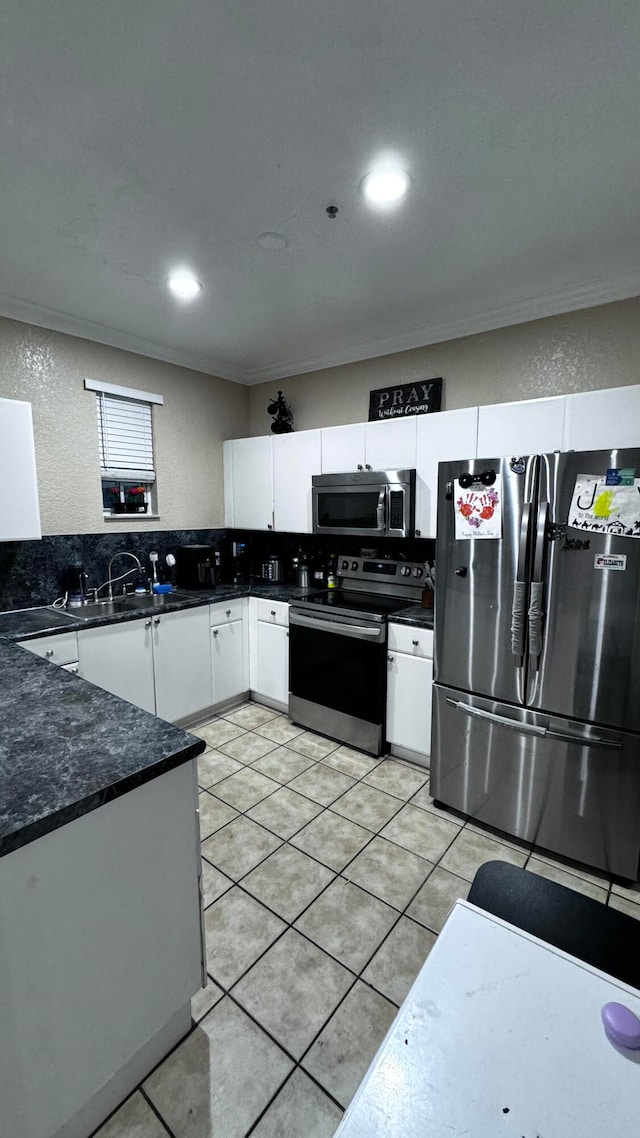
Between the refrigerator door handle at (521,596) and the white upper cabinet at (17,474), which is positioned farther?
the white upper cabinet at (17,474)

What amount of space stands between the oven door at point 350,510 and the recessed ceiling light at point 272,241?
1368 millimetres

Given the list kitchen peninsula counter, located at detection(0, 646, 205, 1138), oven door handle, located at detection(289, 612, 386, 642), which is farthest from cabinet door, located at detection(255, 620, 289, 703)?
kitchen peninsula counter, located at detection(0, 646, 205, 1138)

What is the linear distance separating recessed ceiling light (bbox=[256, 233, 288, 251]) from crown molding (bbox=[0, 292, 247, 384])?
147 cm

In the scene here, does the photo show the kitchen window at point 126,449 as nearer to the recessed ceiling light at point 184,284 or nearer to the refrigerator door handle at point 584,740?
the recessed ceiling light at point 184,284

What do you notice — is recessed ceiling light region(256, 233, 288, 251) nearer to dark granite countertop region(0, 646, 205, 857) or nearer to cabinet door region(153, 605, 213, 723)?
dark granite countertop region(0, 646, 205, 857)

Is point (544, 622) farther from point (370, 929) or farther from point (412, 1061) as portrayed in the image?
point (412, 1061)

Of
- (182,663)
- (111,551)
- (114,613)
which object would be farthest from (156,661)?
(111,551)

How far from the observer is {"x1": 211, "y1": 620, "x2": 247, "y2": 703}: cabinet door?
341 cm

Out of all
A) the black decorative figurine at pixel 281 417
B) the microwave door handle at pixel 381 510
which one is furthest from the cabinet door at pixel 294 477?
the microwave door handle at pixel 381 510

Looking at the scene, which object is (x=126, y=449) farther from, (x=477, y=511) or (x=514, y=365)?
(x=514, y=365)

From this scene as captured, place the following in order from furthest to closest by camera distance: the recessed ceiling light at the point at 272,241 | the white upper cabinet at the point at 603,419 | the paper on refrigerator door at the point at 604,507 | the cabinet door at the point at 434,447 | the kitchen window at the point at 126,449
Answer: the kitchen window at the point at 126,449
the cabinet door at the point at 434,447
the white upper cabinet at the point at 603,419
the recessed ceiling light at the point at 272,241
the paper on refrigerator door at the point at 604,507

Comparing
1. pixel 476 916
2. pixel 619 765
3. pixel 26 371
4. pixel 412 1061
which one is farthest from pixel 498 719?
pixel 26 371

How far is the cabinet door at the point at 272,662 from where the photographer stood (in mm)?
3434

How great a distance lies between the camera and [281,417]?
387 cm
